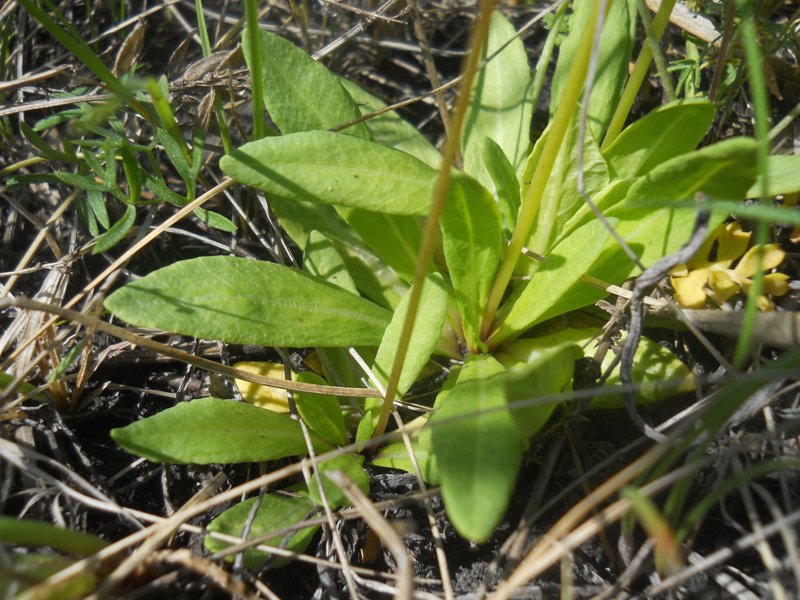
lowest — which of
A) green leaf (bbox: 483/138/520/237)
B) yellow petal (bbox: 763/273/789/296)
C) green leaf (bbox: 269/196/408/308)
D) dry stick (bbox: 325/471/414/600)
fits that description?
dry stick (bbox: 325/471/414/600)

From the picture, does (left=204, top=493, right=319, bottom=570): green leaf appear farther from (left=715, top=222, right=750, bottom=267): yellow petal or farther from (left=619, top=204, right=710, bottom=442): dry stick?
(left=715, top=222, right=750, bottom=267): yellow petal

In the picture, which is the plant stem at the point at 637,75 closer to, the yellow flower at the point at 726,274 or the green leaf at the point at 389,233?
the yellow flower at the point at 726,274

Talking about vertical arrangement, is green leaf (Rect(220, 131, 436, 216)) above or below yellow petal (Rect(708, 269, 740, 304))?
above

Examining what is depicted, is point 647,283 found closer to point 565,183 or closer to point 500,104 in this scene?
point 565,183

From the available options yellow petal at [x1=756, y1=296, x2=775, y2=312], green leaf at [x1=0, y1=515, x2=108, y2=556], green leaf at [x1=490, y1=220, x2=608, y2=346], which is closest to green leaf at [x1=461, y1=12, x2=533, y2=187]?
green leaf at [x1=490, y1=220, x2=608, y2=346]

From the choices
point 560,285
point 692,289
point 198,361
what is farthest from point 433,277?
point 692,289
